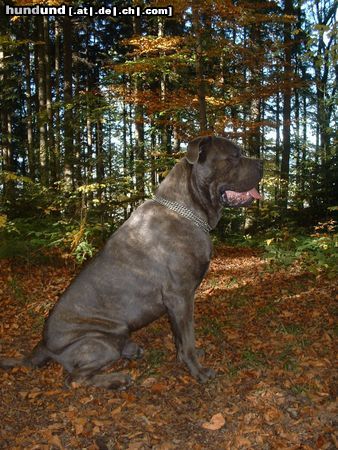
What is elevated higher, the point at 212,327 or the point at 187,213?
the point at 187,213

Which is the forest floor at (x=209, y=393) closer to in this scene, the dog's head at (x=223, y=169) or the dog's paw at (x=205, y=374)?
the dog's paw at (x=205, y=374)

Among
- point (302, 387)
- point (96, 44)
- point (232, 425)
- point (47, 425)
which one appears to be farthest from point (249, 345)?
point (96, 44)

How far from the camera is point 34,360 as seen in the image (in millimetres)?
3910

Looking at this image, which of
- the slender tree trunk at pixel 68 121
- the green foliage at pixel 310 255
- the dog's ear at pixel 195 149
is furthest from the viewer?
the slender tree trunk at pixel 68 121

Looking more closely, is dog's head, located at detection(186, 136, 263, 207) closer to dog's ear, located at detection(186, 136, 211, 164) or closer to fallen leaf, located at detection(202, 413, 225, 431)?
dog's ear, located at detection(186, 136, 211, 164)

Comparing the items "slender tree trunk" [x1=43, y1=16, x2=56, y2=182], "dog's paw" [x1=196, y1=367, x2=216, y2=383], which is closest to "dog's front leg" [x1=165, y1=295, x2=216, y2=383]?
"dog's paw" [x1=196, y1=367, x2=216, y2=383]

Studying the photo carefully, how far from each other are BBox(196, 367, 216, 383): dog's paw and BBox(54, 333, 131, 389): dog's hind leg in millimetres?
688

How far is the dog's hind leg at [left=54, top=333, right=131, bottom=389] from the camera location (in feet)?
11.9

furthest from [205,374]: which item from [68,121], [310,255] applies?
[68,121]

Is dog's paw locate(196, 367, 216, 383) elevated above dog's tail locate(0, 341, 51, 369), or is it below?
below

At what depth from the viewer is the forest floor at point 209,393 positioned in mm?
2949

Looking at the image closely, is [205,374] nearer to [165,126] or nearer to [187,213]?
[187,213]

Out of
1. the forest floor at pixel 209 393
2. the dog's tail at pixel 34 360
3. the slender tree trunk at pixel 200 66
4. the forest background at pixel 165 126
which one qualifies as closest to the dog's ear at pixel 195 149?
the forest floor at pixel 209 393

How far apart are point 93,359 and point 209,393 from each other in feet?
3.73
